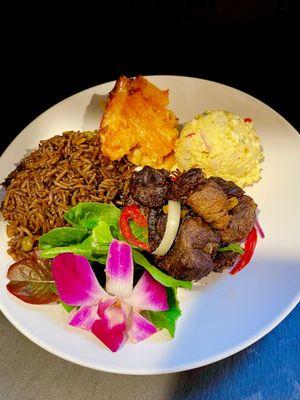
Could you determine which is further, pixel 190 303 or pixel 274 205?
pixel 274 205

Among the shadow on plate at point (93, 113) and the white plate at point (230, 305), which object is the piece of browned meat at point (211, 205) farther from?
the shadow on plate at point (93, 113)

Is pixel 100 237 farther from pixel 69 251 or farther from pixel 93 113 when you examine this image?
pixel 93 113

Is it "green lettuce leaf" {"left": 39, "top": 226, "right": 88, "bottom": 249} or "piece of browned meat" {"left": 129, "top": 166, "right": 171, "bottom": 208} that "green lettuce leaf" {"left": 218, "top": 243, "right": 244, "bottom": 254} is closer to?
"piece of browned meat" {"left": 129, "top": 166, "right": 171, "bottom": 208}

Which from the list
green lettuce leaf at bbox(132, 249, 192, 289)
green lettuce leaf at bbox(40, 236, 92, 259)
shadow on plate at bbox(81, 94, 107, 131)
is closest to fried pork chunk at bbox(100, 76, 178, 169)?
shadow on plate at bbox(81, 94, 107, 131)

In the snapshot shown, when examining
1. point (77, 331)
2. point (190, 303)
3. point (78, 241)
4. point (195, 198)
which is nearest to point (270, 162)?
point (195, 198)

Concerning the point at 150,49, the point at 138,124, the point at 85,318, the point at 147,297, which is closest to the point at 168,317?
the point at 147,297

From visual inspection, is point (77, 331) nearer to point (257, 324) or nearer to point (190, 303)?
point (190, 303)
